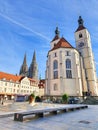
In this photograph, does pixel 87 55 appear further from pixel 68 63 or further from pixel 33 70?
pixel 33 70

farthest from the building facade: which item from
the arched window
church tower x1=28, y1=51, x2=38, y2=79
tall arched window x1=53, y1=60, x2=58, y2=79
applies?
church tower x1=28, y1=51, x2=38, y2=79

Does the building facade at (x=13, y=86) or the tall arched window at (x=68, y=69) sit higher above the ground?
the tall arched window at (x=68, y=69)

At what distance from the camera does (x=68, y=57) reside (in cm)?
4241

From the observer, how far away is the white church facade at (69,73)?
126 feet

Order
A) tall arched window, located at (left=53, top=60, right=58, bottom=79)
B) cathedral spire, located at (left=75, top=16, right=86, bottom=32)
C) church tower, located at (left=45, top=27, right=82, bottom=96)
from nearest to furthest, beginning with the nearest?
1. church tower, located at (left=45, top=27, right=82, bottom=96)
2. tall arched window, located at (left=53, top=60, right=58, bottom=79)
3. cathedral spire, located at (left=75, top=16, right=86, bottom=32)

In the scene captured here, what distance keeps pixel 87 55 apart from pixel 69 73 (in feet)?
44.5

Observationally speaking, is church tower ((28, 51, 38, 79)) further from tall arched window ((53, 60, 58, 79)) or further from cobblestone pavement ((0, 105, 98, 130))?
cobblestone pavement ((0, 105, 98, 130))

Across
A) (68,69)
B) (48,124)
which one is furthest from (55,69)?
(48,124)

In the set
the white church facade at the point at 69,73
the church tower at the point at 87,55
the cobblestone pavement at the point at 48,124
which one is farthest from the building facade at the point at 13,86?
the cobblestone pavement at the point at 48,124

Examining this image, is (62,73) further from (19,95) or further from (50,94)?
(19,95)

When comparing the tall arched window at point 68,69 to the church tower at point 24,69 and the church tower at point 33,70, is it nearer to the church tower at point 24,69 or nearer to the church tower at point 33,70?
the church tower at point 33,70

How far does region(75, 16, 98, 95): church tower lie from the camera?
44916 millimetres

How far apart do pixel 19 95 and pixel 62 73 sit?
23.6 meters

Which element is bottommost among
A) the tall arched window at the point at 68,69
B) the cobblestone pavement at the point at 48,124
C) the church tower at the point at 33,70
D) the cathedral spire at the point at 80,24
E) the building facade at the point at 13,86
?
the cobblestone pavement at the point at 48,124
